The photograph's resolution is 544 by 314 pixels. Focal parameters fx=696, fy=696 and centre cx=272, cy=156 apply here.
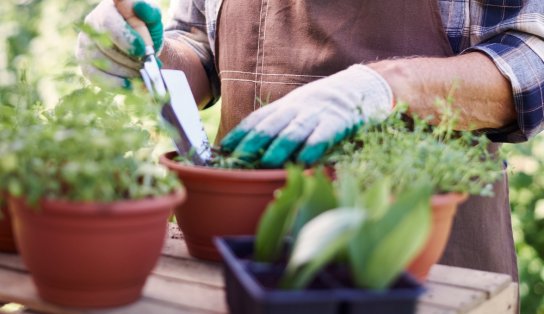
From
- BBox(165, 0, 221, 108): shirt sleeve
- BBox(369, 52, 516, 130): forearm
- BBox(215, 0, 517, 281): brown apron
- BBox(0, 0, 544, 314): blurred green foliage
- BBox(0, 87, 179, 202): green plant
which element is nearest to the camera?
BBox(0, 87, 179, 202): green plant

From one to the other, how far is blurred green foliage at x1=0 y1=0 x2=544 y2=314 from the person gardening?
0.67 m

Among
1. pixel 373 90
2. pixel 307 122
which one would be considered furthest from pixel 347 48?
pixel 307 122

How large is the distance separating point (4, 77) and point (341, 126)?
2653 millimetres

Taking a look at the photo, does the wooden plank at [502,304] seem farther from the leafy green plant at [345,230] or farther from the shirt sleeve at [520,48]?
the shirt sleeve at [520,48]

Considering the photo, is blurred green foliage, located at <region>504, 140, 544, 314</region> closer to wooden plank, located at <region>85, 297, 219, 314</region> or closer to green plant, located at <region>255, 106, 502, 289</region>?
green plant, located at <region>255, 106, 502, 289</region>

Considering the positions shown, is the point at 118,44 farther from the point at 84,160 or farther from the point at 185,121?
the point at 84,160

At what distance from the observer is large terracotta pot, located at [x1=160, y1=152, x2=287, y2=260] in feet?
3.07

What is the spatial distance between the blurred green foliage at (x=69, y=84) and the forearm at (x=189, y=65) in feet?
1.75

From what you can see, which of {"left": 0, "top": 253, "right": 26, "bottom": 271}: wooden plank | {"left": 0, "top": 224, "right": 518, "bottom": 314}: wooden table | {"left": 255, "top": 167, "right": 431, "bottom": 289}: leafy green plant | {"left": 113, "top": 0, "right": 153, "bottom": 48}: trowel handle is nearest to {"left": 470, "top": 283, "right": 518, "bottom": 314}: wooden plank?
{"left": 0, "top": 224, "right": 518, "bottom": 314}: wooden table

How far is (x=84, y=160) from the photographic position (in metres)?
0.77

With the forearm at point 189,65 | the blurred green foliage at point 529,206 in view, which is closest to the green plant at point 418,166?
the forearm at point 189,65

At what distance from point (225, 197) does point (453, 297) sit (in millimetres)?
327

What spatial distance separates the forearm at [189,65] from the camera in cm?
162

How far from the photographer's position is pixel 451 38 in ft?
4.73
